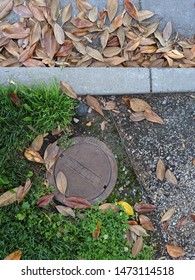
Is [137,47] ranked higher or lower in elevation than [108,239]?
higher

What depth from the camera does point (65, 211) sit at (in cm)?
326

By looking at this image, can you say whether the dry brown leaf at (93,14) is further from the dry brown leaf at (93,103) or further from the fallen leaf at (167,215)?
the fallen leaf at (167,215)

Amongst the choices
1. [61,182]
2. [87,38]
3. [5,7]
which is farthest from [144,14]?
[61,182]

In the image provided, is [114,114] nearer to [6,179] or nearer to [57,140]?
[57,140]

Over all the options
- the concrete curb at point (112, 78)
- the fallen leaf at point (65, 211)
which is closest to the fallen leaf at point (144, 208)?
the fallen leaf at point (65, 211)

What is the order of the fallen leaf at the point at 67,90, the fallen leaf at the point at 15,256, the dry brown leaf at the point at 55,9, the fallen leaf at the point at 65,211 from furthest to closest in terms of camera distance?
the dry brown leaf at the point at 55,9 < the fallen leaf at the point at 67,90 < the fallen leaf at the point at 65,211 < the fallen leaf at the point at 15,256

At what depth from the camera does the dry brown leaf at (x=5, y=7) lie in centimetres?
346

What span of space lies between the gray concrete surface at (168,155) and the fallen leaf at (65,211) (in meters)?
0.55

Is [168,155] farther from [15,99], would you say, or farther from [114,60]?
[15,99]

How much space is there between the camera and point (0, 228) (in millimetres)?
3191

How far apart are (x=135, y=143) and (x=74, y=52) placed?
820 mm

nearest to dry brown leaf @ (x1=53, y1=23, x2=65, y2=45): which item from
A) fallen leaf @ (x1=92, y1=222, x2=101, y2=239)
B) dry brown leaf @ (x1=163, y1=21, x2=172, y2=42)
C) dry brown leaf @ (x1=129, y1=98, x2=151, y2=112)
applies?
dry brown leaf @ (x1=129, y1=98, x2=151, y2=112)
